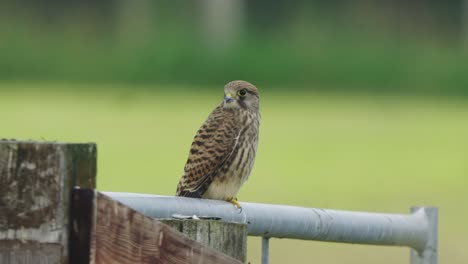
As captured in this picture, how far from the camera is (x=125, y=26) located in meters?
24.4

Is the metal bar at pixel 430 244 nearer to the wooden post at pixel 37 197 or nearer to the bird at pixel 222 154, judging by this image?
the bird at pixel 222 154

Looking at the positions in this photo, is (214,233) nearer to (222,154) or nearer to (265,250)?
(265,250)

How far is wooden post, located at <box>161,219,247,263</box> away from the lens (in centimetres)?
262

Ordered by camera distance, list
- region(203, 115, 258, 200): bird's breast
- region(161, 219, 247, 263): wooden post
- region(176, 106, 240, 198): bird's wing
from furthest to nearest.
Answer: region(203, 115, 258, 200): bird's breast → region(176, 106, 240, 198): bird's wing → region(161, 219, 247, 263): wooden post

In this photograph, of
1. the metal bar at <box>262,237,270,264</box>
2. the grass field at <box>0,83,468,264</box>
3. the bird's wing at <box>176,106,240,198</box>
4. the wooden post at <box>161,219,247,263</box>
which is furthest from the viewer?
the grass field at <box>0,83,468,264</box>

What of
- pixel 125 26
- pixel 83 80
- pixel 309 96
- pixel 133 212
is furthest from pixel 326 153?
pixel 133 212

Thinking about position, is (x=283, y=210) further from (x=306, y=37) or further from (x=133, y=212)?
(x=306, y=37)

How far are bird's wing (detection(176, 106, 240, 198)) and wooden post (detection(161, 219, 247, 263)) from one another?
9.17ft

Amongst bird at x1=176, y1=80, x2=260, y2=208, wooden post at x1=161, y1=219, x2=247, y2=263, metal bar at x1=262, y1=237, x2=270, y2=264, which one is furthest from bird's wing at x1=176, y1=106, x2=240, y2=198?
wooden post at x1=161, y1=219, x2=247, y2=263

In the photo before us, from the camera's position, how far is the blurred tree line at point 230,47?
2111 centimetres

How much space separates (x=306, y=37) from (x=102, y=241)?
70.4 feet

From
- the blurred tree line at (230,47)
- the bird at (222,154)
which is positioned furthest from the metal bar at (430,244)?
the blurred tree line at (230,47)

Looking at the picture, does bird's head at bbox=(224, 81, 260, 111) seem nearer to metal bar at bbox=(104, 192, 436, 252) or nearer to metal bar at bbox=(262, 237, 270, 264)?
metal bar at bbox=(104, 192, 436, 252)

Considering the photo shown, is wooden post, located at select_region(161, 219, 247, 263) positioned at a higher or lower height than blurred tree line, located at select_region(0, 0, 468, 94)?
lower
